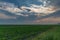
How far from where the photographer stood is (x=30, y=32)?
7.89 feet

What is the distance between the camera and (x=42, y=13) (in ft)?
7.97

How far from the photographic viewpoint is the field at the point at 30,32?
7.79 ft

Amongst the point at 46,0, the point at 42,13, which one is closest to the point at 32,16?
the point at 42,13

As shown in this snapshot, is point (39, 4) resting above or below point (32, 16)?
above

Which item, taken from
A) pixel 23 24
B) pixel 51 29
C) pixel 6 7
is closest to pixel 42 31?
pixel 51 29

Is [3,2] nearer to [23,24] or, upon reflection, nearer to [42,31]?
[23,24]

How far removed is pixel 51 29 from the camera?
2.41m

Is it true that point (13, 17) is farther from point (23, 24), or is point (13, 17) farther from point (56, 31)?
point (56, 31)

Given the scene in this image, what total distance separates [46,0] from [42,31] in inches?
17.2

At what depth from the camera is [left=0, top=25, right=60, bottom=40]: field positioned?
238 centimetres

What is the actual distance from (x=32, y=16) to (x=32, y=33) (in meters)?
0.23

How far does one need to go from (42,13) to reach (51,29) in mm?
252

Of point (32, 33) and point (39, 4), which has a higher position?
point (39, 4)

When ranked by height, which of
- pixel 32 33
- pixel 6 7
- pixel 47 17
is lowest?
pixel 32 33
